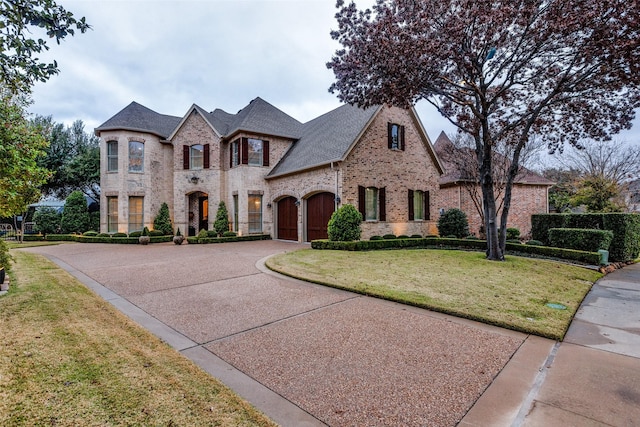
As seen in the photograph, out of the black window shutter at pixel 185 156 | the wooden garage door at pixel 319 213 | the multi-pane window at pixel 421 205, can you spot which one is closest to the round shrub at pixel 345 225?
the wooden garage door at pixel 319 213

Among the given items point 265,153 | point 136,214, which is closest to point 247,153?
point 265,153

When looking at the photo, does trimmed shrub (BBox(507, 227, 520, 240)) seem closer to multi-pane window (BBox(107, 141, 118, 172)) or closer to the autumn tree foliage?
the autumn tree foliage

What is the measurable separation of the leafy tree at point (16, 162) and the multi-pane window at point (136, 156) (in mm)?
14186

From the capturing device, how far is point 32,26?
302cm

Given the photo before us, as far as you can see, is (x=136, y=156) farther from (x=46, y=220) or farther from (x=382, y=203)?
(x=382, y=203)

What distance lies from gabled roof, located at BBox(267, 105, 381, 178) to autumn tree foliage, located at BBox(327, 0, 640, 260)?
419 cm

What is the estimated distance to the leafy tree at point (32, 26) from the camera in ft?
9.20

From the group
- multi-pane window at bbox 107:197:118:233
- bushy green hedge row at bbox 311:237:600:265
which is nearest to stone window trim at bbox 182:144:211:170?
multi-pane window at bbox 107:197:118:233

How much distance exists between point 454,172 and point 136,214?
20884 mm

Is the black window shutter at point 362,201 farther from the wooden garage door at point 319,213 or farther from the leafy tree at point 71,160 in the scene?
the leafy tree at point 71,160

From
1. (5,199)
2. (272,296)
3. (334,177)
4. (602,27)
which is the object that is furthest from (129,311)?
(602,27)

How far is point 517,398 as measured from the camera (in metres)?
2.62

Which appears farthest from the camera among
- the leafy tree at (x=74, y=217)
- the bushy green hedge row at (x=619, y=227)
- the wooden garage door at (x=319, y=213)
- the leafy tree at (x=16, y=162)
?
the leafy tree at (x=74, y=217)

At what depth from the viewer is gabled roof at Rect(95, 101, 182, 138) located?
1842 cm
